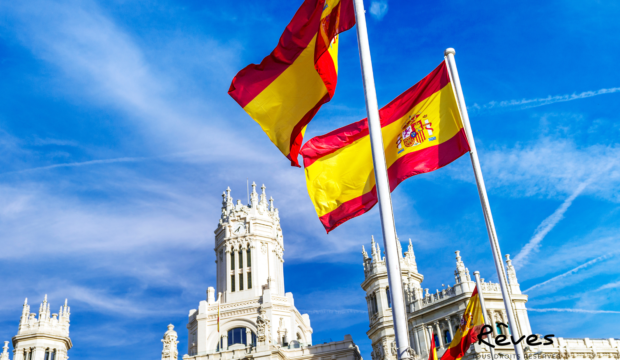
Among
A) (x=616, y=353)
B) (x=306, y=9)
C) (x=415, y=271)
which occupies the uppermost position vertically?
(x=415, y=271)

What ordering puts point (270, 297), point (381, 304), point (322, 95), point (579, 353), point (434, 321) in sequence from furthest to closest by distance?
1. point (270, 297)
2. point (381, 304)
3. point (434, 321)
4. point (579, 353)
5. point (322, 95)

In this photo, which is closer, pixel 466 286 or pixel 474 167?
pixel 474 167

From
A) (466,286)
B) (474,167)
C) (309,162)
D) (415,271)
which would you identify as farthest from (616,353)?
(309,162)

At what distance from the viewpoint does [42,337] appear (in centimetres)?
6538

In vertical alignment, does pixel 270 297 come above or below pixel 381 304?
above

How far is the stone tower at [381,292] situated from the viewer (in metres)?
54.1

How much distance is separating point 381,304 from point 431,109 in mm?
42933

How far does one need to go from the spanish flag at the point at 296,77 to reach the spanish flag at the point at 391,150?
1.58 metres

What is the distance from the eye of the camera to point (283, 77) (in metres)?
15.5

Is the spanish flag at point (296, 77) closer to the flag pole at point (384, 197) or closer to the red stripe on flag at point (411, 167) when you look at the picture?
the flag pole at point (384, 197)

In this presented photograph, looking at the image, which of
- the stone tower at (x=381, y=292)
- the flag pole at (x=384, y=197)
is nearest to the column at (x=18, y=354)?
the stone tower at (x=381, y=292)

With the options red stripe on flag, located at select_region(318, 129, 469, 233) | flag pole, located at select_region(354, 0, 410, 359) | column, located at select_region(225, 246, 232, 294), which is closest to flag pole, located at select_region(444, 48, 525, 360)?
red stripe on flag, located at select_region(318, 129, 469, 233)

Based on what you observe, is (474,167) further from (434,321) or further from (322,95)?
(434,321)

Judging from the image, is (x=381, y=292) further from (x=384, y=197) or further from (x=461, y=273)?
(x=384, y=197)
